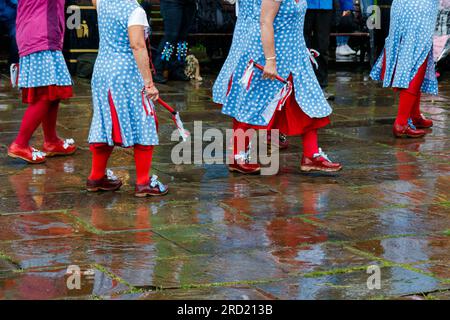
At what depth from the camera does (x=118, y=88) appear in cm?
668

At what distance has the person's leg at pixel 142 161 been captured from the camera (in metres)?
6.84

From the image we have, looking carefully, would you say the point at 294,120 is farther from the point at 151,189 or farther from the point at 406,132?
the point at 406,132

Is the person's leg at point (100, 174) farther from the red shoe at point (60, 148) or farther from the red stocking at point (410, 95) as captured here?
the red stocking at point (410, 95)

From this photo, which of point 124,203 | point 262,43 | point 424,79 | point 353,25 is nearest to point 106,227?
point 124,203

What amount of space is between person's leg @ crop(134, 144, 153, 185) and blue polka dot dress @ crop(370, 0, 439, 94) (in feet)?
9.92

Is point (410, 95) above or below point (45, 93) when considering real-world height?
below

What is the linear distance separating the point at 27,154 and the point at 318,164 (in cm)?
235

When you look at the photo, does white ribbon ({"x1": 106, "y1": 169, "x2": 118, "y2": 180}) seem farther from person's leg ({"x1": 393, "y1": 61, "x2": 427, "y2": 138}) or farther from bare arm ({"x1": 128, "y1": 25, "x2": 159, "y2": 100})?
person's leg ({"x1": 393, "y1": 61, "x2": 427, "y2": 138})

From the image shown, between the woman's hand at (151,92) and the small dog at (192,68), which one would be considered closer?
the woman's hand at (151,92)

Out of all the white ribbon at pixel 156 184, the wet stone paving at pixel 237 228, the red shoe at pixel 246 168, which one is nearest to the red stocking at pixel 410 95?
the wet stone paving at pixel 237 228

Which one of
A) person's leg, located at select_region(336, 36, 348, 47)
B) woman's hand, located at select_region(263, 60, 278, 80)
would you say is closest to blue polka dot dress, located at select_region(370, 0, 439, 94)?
woman's hand, located at select_region(263, 60, 278, 80)

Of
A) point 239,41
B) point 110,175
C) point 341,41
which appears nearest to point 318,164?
point 239,41

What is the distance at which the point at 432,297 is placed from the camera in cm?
480

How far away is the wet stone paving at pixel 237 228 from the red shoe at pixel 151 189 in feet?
0.25
